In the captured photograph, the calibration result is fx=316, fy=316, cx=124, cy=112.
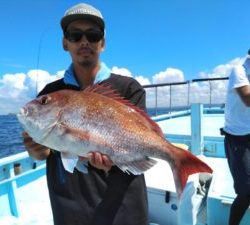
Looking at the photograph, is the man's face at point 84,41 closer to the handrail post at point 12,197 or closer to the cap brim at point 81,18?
the cap brim at point 81,18

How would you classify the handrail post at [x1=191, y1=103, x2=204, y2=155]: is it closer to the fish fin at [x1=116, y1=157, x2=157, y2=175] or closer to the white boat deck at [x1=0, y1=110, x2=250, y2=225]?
the white boat deck at [x1=0, y1=110, x2=250, y2=225]

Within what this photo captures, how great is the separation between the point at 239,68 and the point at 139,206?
5.68ft

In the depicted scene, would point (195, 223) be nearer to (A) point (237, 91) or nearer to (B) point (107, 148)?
(A) point (237, 91)

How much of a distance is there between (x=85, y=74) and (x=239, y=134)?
1690mm

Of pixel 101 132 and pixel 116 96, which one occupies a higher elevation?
pixel 116 96

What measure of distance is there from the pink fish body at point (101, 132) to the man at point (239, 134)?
1.39 meters

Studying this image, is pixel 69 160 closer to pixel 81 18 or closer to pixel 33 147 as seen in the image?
pixel 33 147

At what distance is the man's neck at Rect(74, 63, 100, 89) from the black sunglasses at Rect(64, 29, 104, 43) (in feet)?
0.51

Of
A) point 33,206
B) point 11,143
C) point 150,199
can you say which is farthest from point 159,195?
point 11,143

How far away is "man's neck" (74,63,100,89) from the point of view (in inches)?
76.6

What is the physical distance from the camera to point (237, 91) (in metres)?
2.88

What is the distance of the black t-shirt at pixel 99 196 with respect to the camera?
183 centimetres

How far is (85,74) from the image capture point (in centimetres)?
197

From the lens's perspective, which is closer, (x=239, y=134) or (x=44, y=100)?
(x=44, y=100)
